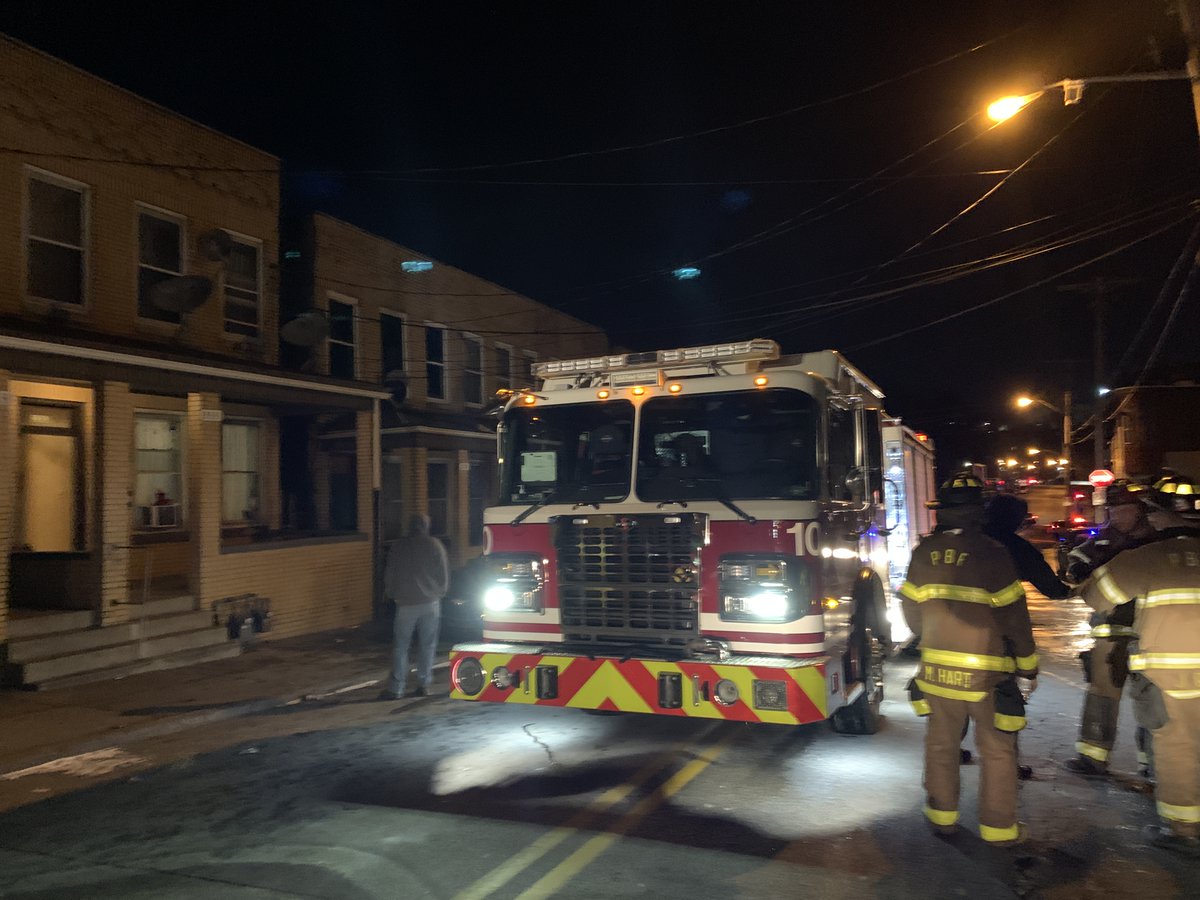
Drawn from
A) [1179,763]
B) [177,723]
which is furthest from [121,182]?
[1179,763]

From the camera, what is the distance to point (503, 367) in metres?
21.2

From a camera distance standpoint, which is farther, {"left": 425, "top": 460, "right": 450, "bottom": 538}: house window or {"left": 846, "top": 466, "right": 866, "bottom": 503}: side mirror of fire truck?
{"left": 425, "top": 460, "right": 450, "bottom": 538}: house window

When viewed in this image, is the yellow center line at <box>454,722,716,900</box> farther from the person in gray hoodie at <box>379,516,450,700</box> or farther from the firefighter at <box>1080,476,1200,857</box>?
the person in gray hoodie at <box>379,516,450,700</box>

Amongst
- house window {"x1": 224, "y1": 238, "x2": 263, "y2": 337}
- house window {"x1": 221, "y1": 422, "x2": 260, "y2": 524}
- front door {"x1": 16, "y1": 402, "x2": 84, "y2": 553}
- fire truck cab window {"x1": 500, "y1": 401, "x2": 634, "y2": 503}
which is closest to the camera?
fire truck cab window {"x1": 500, "y1": 401, "x2": 634, "y2": 503}

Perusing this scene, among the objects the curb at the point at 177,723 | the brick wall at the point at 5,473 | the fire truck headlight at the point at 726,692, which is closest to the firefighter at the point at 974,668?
the fire truck headlight at the point at 726,692

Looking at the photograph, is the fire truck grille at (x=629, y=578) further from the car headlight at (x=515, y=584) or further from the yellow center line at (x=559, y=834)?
the yellow center line at (x=559, y=834)

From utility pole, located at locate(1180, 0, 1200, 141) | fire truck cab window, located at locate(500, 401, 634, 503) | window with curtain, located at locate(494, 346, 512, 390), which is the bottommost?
fire truck cab window, located at locate(500, 401, 634, 503)

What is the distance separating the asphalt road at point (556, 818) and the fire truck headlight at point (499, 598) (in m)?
1.05

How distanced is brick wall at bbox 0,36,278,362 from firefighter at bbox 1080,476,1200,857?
10755 mm

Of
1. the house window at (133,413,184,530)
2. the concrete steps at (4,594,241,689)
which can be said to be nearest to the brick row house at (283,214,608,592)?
the house window at (133,413,184,530)

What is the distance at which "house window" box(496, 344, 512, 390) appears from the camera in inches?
826

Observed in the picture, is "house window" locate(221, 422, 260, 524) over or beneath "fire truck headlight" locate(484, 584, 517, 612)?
over

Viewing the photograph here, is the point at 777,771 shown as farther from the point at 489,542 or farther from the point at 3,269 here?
the point at 3,269

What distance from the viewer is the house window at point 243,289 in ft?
42.9
